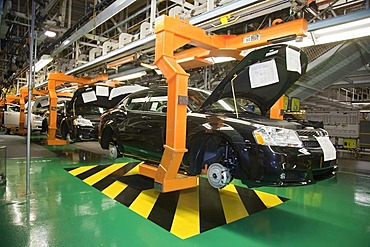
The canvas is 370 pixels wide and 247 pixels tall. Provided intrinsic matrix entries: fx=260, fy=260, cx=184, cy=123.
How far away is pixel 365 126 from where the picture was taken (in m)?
9.03

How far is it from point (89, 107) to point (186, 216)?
4.84m

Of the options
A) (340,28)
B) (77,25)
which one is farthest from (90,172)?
(340,28)

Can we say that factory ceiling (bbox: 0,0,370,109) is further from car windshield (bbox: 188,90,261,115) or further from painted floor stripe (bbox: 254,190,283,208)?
painted floor stripe (bbox: 254,190,283,208)

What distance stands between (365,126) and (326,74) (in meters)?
4.22

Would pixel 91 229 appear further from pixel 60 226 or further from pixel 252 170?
pixel 252 170

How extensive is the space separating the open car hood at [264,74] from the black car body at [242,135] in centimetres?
1

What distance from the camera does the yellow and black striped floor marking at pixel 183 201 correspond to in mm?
2830

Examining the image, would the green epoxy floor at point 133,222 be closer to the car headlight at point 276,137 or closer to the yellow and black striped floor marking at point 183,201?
the yellow and black striped floor marking at point 183,201

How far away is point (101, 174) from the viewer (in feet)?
16.0

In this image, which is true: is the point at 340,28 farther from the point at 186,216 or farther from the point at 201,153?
the point at 186,216

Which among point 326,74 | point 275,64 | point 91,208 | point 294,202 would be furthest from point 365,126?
point 91,208

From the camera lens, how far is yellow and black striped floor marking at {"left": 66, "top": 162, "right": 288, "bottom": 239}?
2.83 m

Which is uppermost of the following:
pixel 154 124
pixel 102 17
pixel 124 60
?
pixel 102 17

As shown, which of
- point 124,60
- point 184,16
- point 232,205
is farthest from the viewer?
point 124,60
